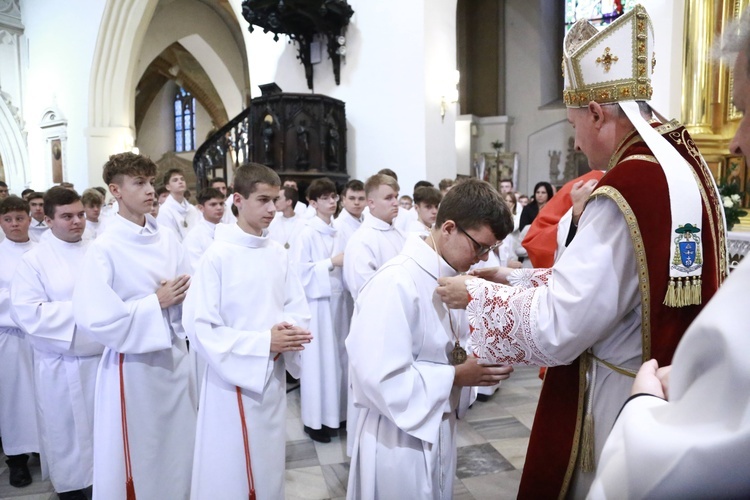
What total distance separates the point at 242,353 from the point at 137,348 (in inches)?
24.5

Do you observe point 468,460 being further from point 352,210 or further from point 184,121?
point 184,121

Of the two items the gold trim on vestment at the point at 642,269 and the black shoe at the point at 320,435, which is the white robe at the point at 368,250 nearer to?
the black shoe at the point at 320,435

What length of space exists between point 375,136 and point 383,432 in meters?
7.37

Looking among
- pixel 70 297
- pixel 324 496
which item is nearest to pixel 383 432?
pixel 324 496

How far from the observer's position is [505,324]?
5.44 ft

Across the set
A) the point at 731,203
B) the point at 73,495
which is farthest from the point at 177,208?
the point at 731,203

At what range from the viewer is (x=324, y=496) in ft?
10.8

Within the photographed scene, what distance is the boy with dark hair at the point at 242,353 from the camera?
2461mm

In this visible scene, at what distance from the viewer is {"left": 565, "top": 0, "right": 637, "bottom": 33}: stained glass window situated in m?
13.0

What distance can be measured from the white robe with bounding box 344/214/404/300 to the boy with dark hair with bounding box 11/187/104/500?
172 cm

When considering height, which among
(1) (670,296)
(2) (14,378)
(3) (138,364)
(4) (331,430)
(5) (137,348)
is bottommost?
(4) (331,430)

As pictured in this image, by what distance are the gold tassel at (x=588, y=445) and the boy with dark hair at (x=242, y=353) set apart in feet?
4.20

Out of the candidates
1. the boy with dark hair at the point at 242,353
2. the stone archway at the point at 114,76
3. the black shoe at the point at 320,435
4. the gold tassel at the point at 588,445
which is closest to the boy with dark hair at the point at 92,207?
the black shoe at the point at 320,435

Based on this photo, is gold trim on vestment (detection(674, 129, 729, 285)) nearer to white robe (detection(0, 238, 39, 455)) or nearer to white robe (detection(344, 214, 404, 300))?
white robe (detection(344, 214, 404, 300))
